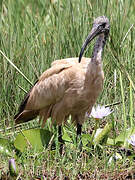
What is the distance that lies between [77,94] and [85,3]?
1735 millimetres

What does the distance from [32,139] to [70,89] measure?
62 cm

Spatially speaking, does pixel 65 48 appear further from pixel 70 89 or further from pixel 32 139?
pixel 32 139

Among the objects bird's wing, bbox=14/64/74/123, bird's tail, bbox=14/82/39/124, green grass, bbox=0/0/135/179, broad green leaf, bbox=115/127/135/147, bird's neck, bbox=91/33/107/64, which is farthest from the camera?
green grass, bbox=0/0/135/179

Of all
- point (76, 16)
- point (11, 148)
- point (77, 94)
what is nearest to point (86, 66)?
point (77, 94)

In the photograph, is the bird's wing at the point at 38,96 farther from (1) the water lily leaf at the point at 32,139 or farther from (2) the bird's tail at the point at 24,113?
(1) the water lily leaf at the point at 32,139

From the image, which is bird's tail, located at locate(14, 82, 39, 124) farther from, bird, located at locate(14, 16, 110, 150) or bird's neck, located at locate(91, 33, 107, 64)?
bird's neck, located at locate(91, 33, 107, 64)

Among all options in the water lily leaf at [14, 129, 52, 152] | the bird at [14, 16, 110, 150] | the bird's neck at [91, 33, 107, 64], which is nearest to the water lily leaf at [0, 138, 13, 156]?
the water lily leaf at [14, 129, 52, 152]

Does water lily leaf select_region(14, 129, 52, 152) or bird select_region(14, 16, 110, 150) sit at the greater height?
bird select_region(14, 16, 110, 150)

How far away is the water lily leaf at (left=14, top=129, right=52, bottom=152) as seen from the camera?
14.0ft

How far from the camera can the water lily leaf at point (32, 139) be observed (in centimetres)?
428

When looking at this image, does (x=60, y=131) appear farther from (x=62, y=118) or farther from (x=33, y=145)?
(x=33, y=145)

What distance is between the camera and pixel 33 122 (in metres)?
5.34

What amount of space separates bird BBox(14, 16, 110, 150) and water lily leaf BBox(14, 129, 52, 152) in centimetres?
32

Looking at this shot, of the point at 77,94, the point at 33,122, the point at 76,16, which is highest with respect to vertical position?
the point at 76,16
